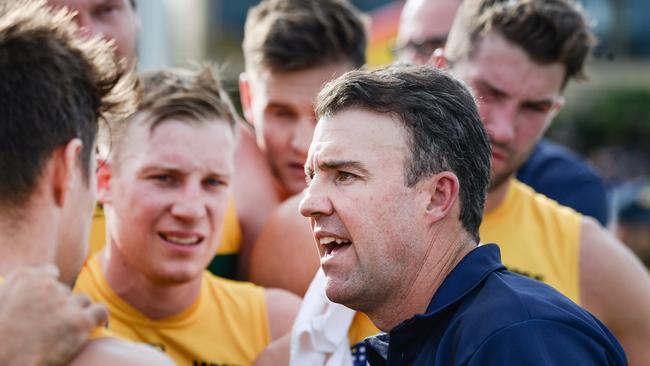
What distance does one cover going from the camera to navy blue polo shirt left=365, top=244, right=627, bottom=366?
220 centimetres

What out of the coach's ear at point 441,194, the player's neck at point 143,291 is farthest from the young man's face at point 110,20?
the coach's ear at point 441,194

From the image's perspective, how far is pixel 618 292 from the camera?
365 cm

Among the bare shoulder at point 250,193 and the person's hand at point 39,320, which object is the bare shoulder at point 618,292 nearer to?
the bare shoulder at point 250,193

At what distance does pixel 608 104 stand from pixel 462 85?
59.3ft

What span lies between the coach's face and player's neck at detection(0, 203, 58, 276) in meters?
0.70

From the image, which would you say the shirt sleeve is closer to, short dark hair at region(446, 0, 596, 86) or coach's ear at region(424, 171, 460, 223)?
coach's ear at region(424, 171, 460, 223)

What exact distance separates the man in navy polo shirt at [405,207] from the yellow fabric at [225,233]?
1.42 meters

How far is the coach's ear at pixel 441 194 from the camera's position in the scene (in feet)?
8.34

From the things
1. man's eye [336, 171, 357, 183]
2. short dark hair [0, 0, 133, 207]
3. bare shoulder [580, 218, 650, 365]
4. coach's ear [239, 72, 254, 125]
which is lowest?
bare shoulder [580, 218, 650, 365]

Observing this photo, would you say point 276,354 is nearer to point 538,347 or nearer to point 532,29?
point 538,347

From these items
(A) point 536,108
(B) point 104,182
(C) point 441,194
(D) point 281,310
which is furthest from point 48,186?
(A) point 536,108

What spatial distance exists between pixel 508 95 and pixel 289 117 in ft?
3.20

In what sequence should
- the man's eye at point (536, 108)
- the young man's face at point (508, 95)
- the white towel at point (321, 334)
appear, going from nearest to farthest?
the white towel at point (321, 334) → the young man's face at point (508, 95) → the man's eye at point (536, 108)

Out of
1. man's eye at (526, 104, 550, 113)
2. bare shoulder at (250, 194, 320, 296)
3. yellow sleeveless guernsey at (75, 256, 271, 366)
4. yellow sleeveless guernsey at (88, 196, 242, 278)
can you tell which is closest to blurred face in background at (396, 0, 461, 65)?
man's eye at (526, 104, 550, 113)
